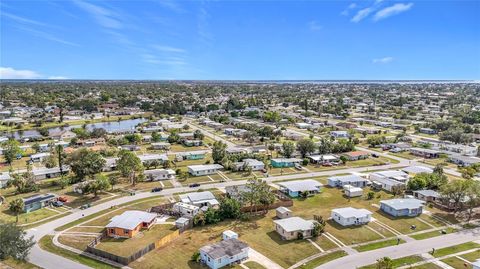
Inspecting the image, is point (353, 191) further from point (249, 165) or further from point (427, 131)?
point (427, 131)

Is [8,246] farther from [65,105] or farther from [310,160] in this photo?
[65,105]

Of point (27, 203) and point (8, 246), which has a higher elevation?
point (8, 246)

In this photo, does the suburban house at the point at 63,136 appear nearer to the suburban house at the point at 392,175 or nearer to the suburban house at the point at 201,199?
the suburban house at the point at 201,199

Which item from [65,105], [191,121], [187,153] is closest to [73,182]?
[187,153]

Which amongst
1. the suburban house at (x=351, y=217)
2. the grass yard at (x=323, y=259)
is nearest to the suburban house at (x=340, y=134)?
the suburban house at (x=351, y=217)

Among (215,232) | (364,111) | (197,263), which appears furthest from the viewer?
(364,111)

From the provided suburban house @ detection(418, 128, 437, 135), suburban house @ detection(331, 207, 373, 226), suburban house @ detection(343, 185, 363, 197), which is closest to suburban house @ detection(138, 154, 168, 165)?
suburban house @ detection(343, 185, 363, 197)
